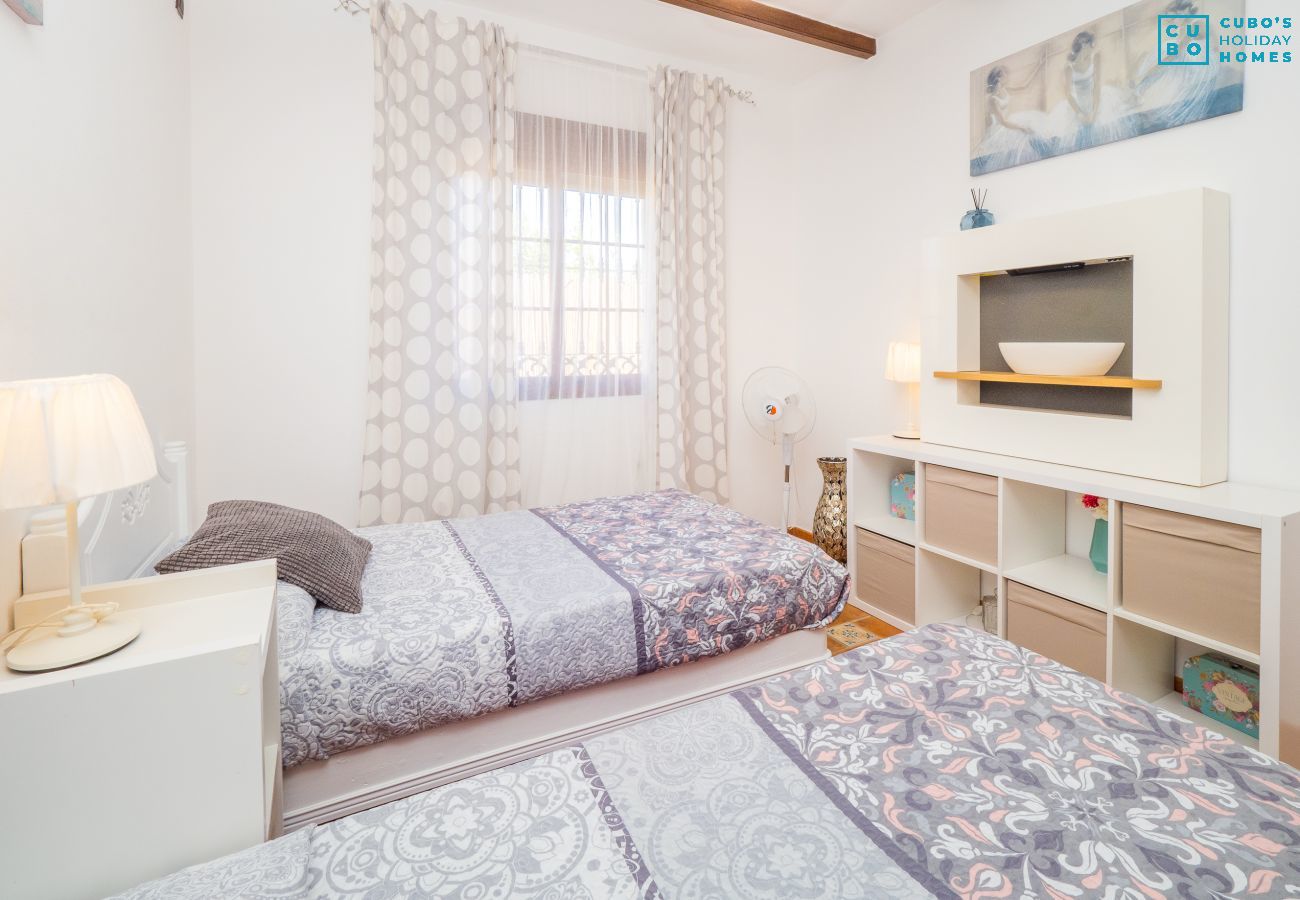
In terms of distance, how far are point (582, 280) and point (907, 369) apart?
1.78 metres

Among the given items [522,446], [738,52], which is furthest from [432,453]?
[738,52]

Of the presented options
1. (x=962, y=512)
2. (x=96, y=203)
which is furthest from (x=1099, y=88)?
(x=96, y=203)

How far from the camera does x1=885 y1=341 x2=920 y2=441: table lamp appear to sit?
3.28 m

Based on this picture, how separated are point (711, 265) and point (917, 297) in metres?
1.21

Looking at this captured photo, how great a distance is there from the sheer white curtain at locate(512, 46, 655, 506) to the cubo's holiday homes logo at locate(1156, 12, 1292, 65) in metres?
2.36

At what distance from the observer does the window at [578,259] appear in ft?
11.4

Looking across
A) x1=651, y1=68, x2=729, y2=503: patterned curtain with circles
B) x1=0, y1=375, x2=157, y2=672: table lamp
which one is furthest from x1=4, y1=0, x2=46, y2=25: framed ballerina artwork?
x1=651, y1=68, x2=729, y2=503: patterned curtain with circles

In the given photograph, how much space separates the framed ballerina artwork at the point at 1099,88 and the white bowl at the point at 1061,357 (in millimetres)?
816

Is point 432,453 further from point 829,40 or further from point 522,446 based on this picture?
point 829,40

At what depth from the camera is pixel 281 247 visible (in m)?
3.05

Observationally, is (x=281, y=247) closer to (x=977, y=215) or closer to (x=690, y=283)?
(x=690, y=283)

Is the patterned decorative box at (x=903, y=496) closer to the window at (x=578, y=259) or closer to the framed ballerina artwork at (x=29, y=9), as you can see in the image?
the window at (x=578, y=259)

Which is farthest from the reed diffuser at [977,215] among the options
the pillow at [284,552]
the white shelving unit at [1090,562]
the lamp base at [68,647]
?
the lamp base at [68,647]

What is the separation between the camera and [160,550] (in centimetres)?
203
